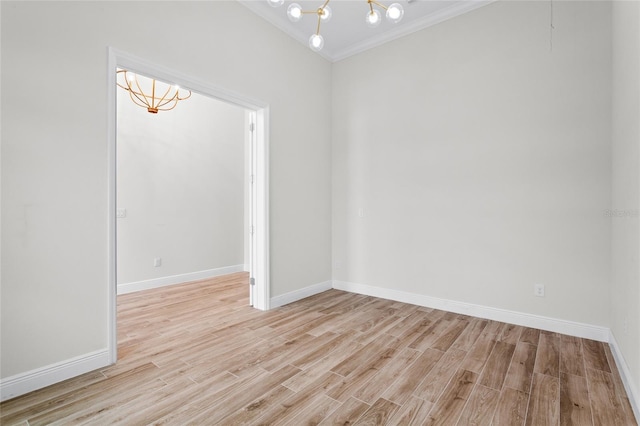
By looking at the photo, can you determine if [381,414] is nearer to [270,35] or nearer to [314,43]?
[314,43]

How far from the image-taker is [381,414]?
170cm

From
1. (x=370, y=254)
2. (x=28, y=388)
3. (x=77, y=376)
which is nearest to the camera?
(x=28, y=388)

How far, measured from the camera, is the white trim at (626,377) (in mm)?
1678

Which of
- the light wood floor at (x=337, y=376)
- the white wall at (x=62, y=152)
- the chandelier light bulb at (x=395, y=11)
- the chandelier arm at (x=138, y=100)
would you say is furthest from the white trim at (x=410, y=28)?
the light wood floor at (x=337, y=376)

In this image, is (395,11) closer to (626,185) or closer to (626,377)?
(626,185)

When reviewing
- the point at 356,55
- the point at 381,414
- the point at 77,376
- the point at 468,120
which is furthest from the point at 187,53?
the point at 381,414

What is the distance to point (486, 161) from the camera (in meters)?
3.15

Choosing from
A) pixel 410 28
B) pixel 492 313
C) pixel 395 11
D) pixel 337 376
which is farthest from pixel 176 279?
pixel 410 28

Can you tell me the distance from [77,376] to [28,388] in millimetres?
242

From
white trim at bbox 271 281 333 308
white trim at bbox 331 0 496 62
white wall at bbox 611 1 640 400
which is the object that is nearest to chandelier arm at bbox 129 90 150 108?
white trim at bbox 331 0 496 62

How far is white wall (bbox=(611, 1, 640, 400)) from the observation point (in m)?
1.77

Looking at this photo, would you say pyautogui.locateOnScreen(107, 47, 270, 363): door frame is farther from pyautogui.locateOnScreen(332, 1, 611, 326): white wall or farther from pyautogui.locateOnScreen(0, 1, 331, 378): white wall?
pyautogui.locateOnScreen(332, 1, 611, 326): white wall

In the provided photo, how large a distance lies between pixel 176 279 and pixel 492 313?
4.31m

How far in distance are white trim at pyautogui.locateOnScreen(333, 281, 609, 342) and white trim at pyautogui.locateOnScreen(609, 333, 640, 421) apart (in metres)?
0.16
